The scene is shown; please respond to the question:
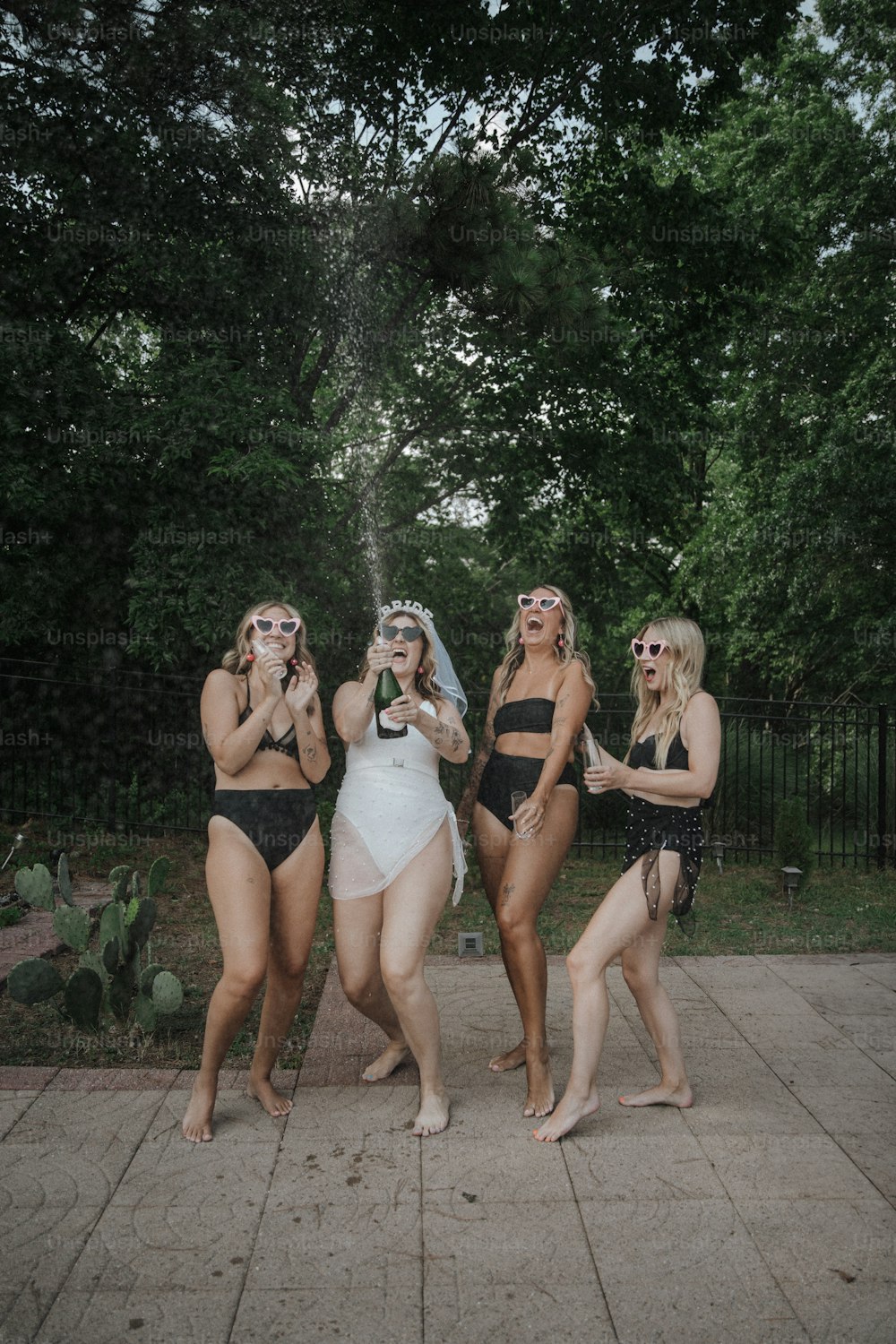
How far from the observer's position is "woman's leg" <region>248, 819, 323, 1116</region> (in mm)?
4035

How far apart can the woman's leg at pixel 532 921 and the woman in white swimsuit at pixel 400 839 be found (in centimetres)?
27

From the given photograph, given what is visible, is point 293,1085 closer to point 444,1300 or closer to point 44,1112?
point 44,1112

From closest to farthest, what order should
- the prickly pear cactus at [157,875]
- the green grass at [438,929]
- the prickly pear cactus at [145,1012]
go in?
1. the prickly pear cactus at [145,1012]
2. the green grass at [438,929]
3. the prickly pear cactus at [157,875]

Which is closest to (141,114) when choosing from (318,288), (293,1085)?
(318,288)

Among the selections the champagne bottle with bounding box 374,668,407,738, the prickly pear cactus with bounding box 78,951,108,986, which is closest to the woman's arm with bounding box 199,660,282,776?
the champagne bottle with bounding box 374,668,407,738

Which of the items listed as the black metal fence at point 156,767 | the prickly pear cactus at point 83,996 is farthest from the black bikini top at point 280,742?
the black metal fence at point 156,767

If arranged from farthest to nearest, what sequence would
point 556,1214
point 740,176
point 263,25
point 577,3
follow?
1. point 740,176
2. point 577,3
3. point 263,25
4. point 556,1214

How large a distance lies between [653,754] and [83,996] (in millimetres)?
2745

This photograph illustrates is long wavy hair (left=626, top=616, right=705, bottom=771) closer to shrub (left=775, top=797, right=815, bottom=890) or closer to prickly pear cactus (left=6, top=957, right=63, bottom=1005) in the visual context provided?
prickly pear cactus (left=6, top=957, right=63, bottom=1005)

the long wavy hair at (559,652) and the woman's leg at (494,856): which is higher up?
the long wavy hair at (559,652)

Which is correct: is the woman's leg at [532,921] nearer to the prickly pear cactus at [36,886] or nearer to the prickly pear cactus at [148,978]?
the prickly pear cactus at [148,978]

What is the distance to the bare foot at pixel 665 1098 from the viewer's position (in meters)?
4.25

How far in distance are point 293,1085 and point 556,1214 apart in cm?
149

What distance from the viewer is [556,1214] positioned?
3.40 m
